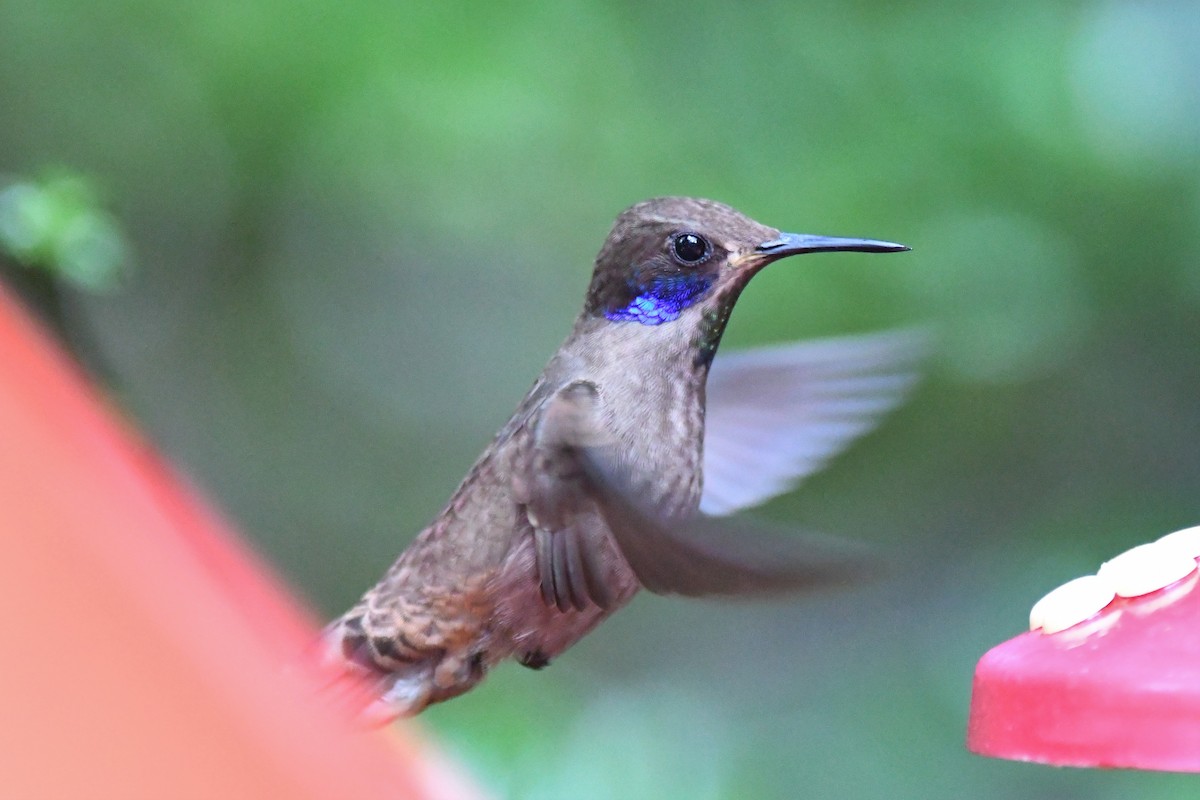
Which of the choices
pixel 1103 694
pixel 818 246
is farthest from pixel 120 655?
pixel 818 246

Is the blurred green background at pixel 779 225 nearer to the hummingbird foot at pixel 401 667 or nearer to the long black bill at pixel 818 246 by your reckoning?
the hummingbird foot at pixel 401 667

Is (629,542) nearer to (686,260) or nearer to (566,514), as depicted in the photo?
(566,514)

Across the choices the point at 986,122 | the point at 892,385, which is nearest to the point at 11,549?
the point at 892,385

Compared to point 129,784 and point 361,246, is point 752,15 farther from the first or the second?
point 129,784

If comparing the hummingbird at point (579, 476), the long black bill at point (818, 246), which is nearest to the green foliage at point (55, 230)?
the hummingbird at point (579, 476)

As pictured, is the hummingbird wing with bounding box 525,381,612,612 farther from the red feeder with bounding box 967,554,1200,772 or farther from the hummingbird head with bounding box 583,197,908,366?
the red feeder with bounding box 967,554,1200,772

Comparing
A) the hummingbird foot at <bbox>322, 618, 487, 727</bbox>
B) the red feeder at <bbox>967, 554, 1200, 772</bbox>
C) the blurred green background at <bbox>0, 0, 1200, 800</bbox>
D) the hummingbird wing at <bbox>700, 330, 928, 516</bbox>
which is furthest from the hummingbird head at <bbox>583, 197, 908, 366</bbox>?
the blurred green background at <bbox>0, 0, 1200, 800</bbox>
